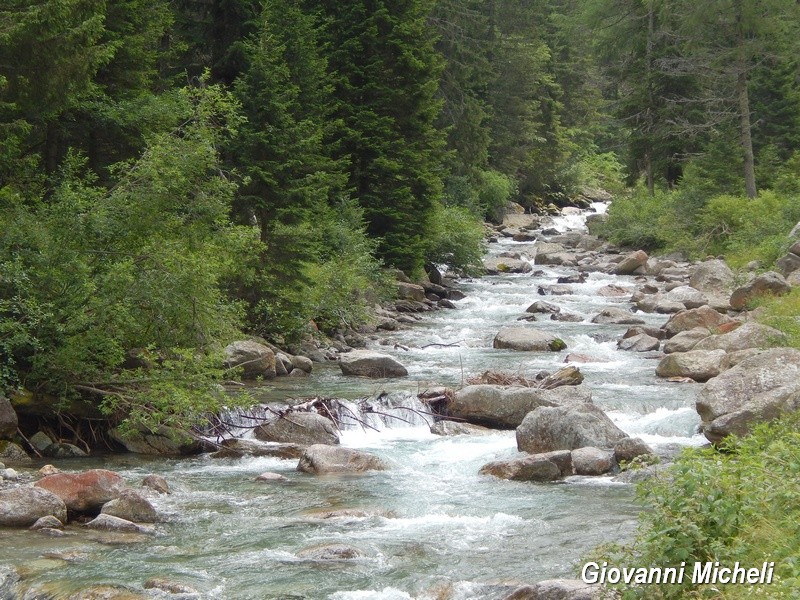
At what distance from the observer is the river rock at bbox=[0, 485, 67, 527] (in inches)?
343

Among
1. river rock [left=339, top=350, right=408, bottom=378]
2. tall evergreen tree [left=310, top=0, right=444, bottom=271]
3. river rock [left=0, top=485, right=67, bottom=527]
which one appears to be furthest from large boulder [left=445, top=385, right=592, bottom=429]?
tall evergreen tree [left=310, top=0, right=444, bottom=271]

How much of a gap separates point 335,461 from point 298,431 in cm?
161

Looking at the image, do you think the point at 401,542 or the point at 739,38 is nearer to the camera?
the point at 401,542

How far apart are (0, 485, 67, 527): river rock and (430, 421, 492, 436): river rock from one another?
6123 millimetres

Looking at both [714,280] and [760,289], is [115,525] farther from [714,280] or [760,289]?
[714,280]

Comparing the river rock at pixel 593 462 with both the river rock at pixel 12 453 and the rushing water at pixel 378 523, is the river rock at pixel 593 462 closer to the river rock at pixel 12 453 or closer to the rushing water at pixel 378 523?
the rushing water at pixel 378 523

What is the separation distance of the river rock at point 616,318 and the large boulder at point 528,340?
316 cm

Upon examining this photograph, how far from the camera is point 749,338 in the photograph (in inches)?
643

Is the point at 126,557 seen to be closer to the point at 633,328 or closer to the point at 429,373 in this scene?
the point at 429,373

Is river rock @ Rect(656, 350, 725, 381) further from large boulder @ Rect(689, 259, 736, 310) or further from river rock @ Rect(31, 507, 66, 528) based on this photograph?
river rock @ Rect(31, 507, 66, 528)

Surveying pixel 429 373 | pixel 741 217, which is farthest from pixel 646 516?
pixel 741 217

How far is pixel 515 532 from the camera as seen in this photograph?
9.02 meters

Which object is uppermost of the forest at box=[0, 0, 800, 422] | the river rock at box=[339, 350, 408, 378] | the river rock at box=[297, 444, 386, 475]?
the forest at box=[0, 0, 800, 422]

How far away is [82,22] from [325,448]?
760cm
